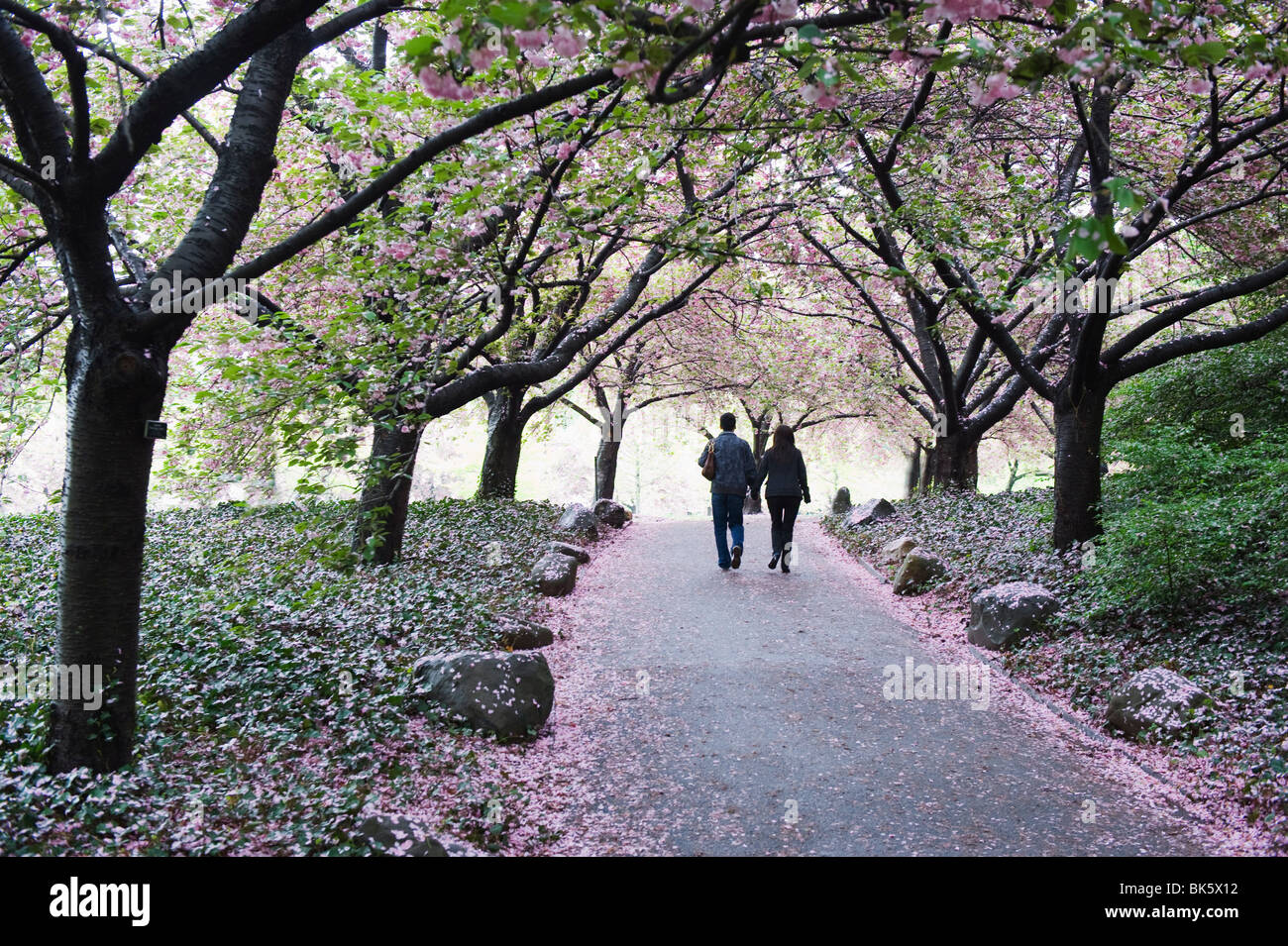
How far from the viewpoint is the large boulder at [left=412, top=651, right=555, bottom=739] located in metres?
5.93

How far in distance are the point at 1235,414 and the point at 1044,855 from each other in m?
7.92

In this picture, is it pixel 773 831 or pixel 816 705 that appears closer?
pixel 773 831

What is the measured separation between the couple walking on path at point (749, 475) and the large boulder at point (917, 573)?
1.74 meters

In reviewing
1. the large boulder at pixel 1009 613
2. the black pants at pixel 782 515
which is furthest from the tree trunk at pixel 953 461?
the large boulder at pixel 1009 613

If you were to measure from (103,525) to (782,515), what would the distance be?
9099 mm

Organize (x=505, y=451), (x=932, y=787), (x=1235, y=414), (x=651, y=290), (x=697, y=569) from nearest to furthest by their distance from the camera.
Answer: (x=932, y=787)
(x=1235, y=414)
(x=697, y=569)
(x=505, y=451)
(x=651, y=290)

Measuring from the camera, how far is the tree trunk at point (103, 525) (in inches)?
169

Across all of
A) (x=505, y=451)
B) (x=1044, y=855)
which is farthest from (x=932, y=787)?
(x=505, y=451)

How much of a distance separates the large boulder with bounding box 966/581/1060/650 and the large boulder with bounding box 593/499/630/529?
10.2 meters

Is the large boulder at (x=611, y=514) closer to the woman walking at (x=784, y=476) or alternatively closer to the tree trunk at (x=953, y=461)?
the woman walking at (x=784, y=476)

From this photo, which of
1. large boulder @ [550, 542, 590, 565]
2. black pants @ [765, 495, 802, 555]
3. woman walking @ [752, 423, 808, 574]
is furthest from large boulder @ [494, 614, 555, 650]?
woman walking @ [752, 423, 808, 574]
